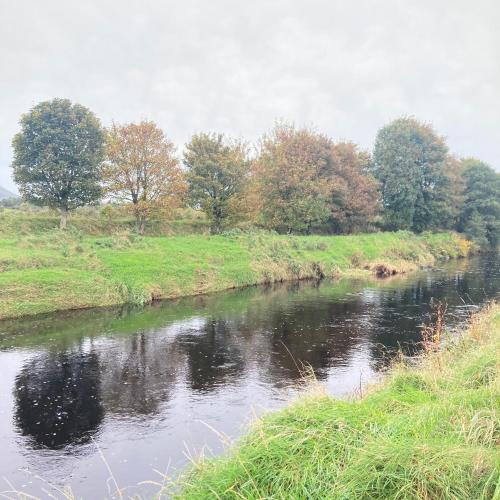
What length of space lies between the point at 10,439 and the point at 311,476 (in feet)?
27.4

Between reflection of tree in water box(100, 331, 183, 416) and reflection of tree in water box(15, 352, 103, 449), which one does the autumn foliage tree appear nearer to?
reflection of tree in water box(100, 331, 183, 416)

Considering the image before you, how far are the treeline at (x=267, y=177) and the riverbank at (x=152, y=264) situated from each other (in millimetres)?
5318

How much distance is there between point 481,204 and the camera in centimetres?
7094

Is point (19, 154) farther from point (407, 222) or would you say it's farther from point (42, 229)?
point (407, 222)

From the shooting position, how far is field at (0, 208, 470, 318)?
25.0 m

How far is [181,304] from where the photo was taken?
90.5 ft

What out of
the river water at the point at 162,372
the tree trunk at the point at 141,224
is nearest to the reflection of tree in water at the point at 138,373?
the river water at the point at 162,372

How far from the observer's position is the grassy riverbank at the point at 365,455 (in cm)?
563

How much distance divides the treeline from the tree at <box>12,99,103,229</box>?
0.28 feet

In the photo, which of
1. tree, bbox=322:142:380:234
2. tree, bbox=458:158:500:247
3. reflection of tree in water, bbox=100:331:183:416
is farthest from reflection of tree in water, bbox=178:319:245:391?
tree, bbox=458:158:500:247

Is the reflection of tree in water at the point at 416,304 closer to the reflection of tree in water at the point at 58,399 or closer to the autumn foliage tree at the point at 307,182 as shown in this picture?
the reflection of tree in water at the point at 58,399

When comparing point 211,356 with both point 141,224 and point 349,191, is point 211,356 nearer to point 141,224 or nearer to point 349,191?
point 141,224

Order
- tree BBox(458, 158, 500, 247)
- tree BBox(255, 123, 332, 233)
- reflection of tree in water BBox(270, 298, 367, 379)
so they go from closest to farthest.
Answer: reflection of tree in water BBox(270, 298, 367, 379), tree BBox(255, 123, 332, 233), tree BBox(458, 158, 500, 247)

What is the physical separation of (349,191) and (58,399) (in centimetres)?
5009
